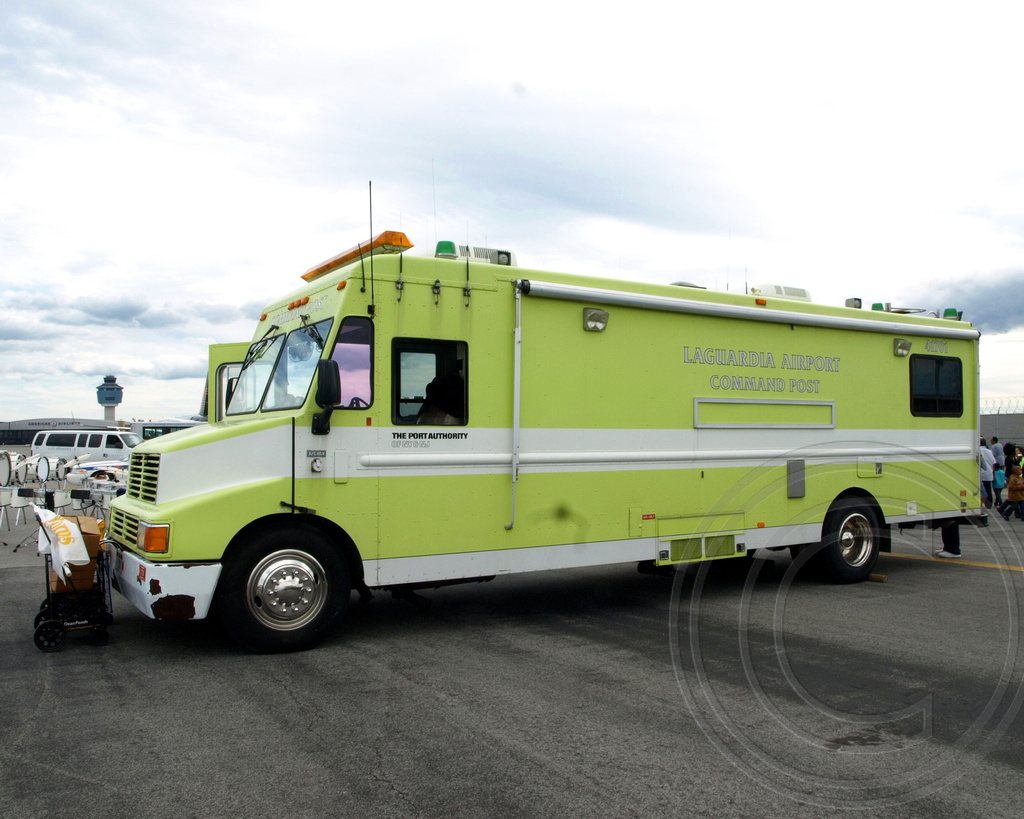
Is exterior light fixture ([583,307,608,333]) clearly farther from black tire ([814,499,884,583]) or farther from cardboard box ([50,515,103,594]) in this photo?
cardboard box ([50,515,103,594])

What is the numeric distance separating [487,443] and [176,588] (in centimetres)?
269

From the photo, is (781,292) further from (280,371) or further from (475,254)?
(280,371)

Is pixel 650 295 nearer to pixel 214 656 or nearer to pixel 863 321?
pixel 863 321

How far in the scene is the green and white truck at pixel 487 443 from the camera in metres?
6.20

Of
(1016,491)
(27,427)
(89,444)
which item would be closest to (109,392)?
(27,427)

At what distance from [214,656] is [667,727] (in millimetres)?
3469

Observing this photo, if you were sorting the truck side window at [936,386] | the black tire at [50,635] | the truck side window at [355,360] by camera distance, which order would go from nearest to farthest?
the black tire at [50,635] → the truck side window at [355,360] → the truck side window at [936,386]

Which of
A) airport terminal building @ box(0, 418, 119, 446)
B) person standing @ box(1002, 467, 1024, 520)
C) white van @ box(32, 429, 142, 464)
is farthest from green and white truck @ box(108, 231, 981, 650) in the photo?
airport terminal building @ box(0, 418, 119, 446)

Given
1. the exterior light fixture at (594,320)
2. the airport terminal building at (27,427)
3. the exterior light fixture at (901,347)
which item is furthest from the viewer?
the airport terminal building at (27,427)

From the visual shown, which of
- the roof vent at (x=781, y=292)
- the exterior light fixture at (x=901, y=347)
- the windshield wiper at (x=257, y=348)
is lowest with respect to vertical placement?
the windshield wiper at (x=257, y=348)

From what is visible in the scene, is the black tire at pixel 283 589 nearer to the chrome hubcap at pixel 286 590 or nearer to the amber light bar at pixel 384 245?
the chrome hubcap at pixel 286 590

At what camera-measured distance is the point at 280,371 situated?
7090mm

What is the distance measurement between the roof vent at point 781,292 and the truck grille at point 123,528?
668cm

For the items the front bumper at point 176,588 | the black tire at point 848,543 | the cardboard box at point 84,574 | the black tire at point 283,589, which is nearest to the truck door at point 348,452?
the black tire at point 283,589
